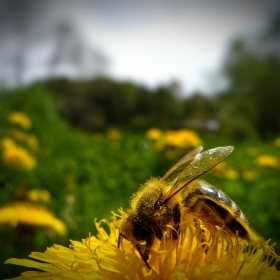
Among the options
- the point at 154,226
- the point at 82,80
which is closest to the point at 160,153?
the point at 154,226

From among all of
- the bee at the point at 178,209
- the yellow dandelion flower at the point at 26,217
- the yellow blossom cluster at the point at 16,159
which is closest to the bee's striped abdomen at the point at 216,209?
the bee at the point at 178,209

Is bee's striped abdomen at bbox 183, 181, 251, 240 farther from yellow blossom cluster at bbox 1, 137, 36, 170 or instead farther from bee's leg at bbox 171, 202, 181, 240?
yellow blossom cluster at bbox 1, 137, 36, 170

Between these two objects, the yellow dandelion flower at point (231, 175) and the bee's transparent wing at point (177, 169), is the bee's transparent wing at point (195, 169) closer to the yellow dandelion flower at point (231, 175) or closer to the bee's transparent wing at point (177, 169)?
the bee's transparent wing at point (177, 169)

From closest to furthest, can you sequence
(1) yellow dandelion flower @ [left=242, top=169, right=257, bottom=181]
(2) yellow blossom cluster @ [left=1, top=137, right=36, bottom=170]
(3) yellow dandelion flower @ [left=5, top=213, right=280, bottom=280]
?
(3) yellow dandelion flower @ [left=5, top=213, right=280, bottom=280]
(2) yellow blossom cluster @ [left=1, top=137, right=36, bottom=170]
(1) yellow dandelion flower @ [left=242, top=169, right=257, bottom=181]

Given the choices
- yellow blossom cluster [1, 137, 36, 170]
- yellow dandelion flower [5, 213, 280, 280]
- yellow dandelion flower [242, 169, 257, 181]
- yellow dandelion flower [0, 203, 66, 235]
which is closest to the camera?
yellow dandelion flower [5, 213, 280, 280]

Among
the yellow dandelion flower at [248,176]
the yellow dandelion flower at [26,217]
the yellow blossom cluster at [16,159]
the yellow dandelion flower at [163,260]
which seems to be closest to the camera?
the yellow dandelion flower at [163,260]

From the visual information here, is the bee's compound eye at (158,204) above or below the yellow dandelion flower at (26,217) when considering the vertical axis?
below

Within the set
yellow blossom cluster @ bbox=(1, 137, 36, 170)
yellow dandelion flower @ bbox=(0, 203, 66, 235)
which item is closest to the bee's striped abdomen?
yellow dandelion flower @ bbox=(0, 203, 66, 235)

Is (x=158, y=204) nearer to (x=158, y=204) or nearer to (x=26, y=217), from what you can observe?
(x=158, y=204)

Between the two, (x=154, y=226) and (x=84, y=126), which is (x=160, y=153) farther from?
(x=84, y=126)
